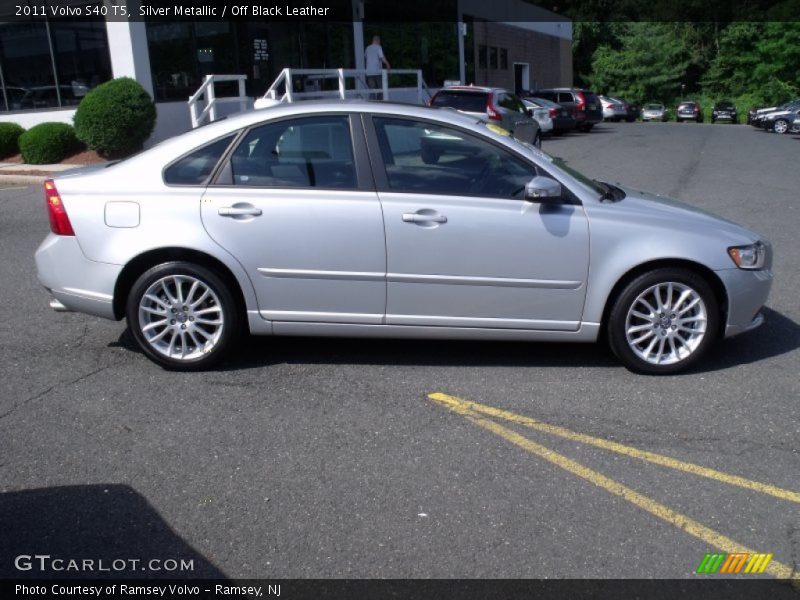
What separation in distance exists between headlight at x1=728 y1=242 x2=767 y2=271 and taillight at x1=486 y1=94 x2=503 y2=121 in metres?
14.2

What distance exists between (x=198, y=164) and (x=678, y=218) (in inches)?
123

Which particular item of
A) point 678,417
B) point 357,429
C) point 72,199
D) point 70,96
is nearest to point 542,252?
point 678,417

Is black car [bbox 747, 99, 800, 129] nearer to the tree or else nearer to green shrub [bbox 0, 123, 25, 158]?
the tree

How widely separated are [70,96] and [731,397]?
18134 millimetres

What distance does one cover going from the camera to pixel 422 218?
5.12 metres

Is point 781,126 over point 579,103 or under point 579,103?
under

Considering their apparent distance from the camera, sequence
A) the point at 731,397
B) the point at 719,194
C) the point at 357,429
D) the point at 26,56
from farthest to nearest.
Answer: the point at 26,56, the point at 719,194, the point at 731,397, the point at 357,429

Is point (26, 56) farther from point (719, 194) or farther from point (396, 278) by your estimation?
point (396, 278)

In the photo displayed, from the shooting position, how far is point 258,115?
541 cm

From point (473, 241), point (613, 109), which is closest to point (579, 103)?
point (613, 109)

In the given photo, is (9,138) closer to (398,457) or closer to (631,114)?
(398,457)

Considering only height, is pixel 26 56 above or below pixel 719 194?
above

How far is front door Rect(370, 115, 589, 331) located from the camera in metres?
5.12

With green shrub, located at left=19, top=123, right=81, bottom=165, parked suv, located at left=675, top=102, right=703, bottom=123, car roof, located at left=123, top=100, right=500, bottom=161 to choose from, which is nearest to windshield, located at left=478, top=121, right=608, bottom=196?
car roof, located at left=123, top=100, right=500, bottom=161
